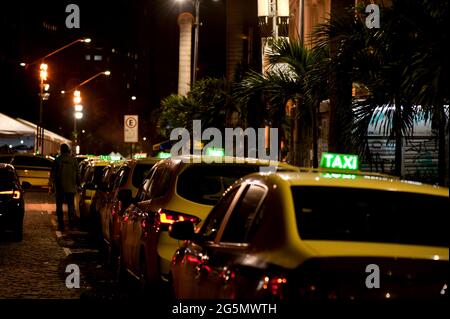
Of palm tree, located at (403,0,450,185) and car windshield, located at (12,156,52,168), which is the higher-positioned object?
palm tree, located at (403,0,450,185)

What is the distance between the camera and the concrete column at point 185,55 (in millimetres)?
49056

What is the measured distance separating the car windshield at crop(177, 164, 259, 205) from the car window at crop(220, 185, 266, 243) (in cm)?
334

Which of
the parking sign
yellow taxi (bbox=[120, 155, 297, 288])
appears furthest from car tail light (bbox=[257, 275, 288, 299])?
the parking sign

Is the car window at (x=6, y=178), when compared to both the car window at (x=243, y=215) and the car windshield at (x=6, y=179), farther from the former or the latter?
the car window at (x=243, y=215)

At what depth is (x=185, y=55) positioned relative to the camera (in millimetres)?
49656

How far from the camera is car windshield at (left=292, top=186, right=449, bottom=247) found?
5.35m

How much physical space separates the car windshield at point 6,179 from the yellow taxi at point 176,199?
23.0 feet

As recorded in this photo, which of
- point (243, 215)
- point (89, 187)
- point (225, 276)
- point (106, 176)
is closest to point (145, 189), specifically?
point (243, 215)

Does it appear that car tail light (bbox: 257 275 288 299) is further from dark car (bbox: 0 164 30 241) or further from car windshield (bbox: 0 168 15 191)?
car windshield (bbox: 0 168 15 191)

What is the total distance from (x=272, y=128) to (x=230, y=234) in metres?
19.0

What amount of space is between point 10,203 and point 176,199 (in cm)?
819
